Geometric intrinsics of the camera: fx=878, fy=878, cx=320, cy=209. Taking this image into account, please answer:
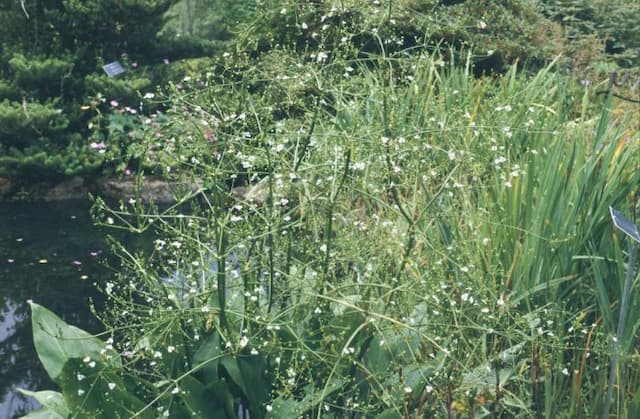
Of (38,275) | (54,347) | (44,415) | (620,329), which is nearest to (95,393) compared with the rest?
(54,347)

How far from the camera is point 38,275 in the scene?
6879 mm

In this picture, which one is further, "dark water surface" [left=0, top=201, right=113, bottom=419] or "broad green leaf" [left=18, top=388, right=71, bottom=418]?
"dark water surface" [left=0, top=201, right=113, bottom=419]

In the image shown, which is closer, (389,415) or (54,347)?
(389,415)

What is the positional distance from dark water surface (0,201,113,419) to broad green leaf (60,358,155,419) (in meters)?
1.45

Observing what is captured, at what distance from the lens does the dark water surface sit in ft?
16.8

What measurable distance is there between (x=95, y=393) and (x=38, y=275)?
374cm

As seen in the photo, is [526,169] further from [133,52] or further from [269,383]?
[133,52]

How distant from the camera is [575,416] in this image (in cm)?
354

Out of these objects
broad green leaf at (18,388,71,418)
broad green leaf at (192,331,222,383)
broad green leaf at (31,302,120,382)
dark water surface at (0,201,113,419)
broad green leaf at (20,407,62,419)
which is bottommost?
dark water surface at (0,201,113,419)

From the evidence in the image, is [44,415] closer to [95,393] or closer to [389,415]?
[95,393]

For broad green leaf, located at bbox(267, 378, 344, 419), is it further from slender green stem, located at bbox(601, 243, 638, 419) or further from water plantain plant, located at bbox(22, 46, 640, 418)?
slender green stem, located at bbox(601, 243, 638, 419)

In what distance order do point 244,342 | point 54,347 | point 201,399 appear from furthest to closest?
1. point 54,347
2. point 201,399
3. point 244,342

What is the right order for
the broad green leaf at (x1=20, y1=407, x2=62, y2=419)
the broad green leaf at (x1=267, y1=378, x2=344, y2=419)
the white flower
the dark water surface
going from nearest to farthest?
1. the white flower
2. the broad green leaf at (x1=267, y1=378, x2=344, y2=419)
3. the broad green leaf at (x1=20, y1=407, x2=62, y2=419)
4. the dark water surface

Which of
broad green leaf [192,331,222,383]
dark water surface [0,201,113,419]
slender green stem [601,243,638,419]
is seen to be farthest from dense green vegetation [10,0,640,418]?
dark water surface [0,201,113,419]
